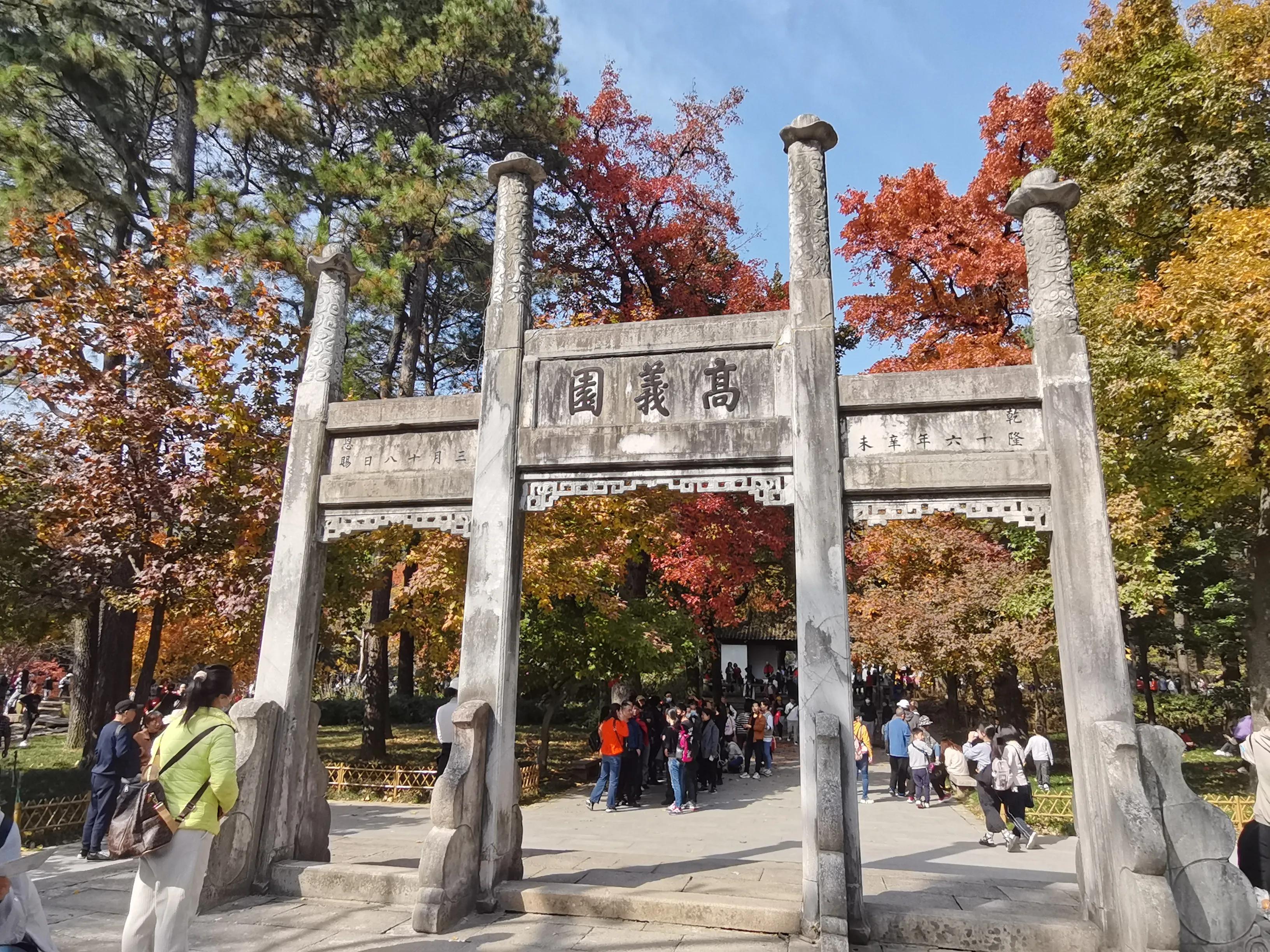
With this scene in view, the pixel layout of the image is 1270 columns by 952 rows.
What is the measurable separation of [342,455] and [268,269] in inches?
281

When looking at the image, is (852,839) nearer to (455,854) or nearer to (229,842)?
(455,854)

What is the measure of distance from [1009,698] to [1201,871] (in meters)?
12.7

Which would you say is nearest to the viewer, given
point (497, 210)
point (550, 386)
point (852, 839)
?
point (852, 839)

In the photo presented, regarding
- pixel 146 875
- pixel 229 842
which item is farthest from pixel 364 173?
pixel 146 875

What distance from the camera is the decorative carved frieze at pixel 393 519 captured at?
675cm

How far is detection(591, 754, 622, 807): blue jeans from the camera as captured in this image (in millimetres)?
11406

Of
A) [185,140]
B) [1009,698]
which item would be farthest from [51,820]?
[1009,698]

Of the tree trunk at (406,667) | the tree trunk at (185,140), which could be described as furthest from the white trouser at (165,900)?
the tree trunk at (406,667)

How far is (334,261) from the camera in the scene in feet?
24.6

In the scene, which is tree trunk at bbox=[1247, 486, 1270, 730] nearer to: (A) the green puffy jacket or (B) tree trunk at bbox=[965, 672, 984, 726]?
(B) tree trunk at bbox=[965, 672, 984, 726]

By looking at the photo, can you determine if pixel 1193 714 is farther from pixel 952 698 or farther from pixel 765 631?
pixel 765 631

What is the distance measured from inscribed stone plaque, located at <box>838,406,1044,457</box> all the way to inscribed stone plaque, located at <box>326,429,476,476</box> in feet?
10.5

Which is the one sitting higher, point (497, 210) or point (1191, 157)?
point (1191, 157)

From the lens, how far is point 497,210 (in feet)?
24.1
